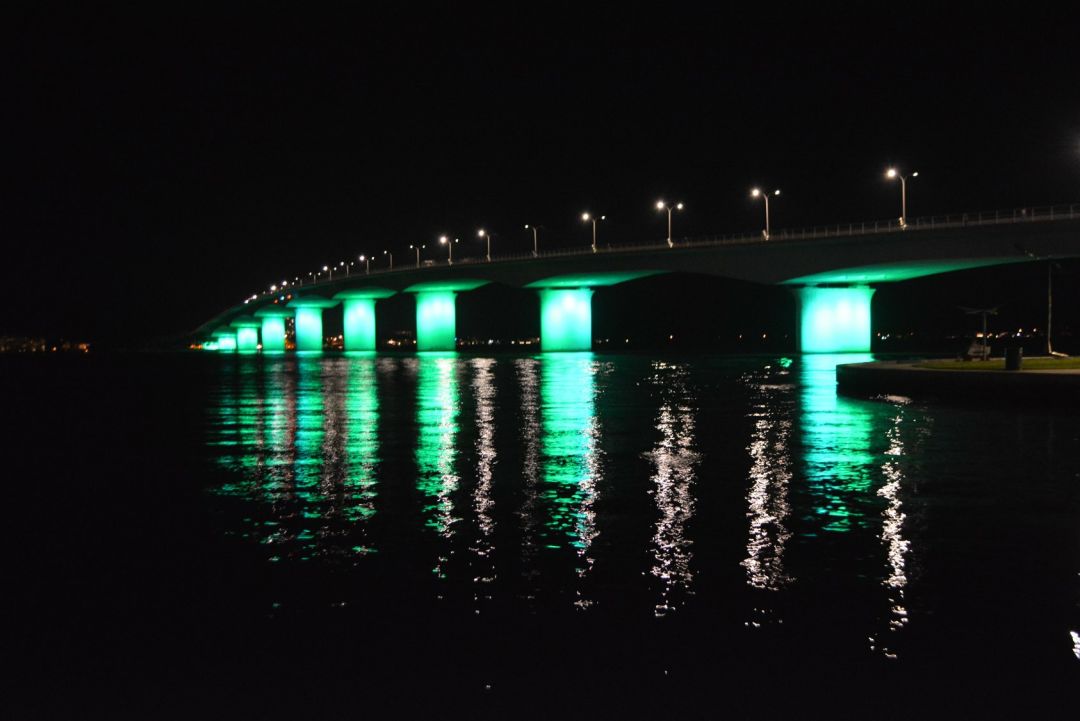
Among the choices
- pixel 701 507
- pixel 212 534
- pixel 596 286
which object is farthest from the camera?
pixel 596 286

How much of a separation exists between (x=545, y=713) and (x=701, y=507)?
22.6ft

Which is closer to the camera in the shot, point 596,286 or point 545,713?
point 545,713

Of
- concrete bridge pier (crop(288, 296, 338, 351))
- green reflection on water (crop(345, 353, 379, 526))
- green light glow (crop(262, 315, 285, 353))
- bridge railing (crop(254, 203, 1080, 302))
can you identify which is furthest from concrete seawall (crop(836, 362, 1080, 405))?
green light glow (crop(262, 315, 285, 353))

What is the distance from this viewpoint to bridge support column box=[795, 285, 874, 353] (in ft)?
276

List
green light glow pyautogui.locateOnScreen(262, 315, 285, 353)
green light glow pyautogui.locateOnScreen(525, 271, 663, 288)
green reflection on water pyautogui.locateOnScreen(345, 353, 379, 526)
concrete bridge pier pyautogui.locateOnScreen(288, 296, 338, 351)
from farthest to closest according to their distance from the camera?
green light glow pyautogui.locateOnScreen(262, 315, 285, 353) < concrete bridge pier pyautogui.locateOnScreen(288, 296, 338, 351) < green light glow pyautogui.locateOnScreen(525, 271, 663, 288) < green reflection on water pyautogui.locateOnScreen(345, 353, 379, 526)

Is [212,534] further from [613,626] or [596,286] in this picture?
[596,286]

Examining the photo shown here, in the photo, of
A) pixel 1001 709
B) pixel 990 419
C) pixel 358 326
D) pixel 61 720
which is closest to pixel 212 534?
pixel 61 720

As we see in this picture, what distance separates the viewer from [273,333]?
7397 inches

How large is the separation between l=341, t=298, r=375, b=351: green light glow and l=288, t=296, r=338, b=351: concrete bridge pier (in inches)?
495

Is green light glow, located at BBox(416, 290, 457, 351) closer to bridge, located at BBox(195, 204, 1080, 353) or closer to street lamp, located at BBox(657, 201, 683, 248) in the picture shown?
bridge, located at BBox(195, 204, 1080, 353)

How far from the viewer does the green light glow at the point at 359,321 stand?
14162 centimetres

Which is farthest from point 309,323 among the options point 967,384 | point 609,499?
point 609,499

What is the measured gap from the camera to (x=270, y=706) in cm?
623

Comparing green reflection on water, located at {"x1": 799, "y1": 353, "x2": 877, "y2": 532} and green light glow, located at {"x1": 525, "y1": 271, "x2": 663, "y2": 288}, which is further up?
green light glow, located at {"x1": 525, "y1": 271, "x2": 663, "y2": 288}
